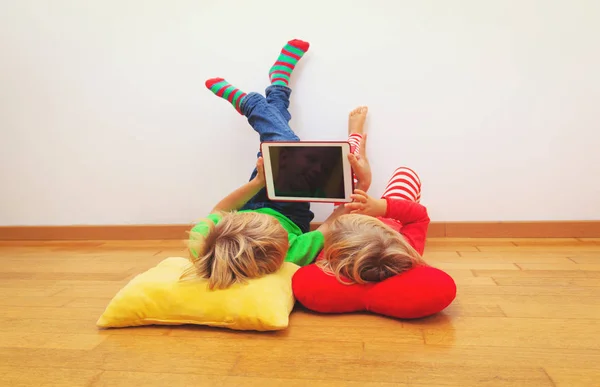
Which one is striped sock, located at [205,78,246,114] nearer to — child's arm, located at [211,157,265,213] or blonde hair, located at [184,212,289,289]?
child's arm, located at [211,157,265,213]

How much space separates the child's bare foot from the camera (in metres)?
1.50

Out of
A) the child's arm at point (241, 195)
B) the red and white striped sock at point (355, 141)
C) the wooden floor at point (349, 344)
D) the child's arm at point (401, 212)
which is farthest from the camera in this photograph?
the red and white striped sock at point (355, 141)

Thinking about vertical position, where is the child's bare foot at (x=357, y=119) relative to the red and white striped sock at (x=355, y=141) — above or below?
above

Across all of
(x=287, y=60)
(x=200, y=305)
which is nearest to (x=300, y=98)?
(x=287, y=60)

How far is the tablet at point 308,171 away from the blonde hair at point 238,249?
22cm

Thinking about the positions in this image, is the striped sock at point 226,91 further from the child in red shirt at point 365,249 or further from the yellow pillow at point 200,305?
the yellow pillow at point 200,305

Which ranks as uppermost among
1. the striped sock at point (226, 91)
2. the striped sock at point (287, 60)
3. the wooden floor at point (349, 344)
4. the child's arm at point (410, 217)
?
the striped sock at point (287, 60)

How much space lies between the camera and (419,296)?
88 centimetres

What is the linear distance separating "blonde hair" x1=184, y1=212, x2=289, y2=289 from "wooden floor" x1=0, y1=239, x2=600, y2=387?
0.39 feet

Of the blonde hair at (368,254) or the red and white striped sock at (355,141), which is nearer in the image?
the blonde hair at (368,254)

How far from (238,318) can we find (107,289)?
0.51 metres

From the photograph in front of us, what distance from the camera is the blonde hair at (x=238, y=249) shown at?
942 millimetres

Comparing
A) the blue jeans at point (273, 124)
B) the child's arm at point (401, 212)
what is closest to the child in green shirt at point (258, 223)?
the blue jeans at point (273, 124)

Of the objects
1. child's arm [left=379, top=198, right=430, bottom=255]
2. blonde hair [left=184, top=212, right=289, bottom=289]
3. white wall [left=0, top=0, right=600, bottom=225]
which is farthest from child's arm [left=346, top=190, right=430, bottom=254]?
white wall [left=0, top=0, right=600, bottom=225]
